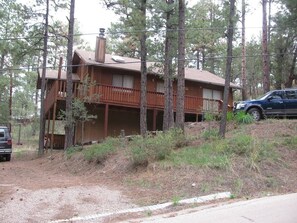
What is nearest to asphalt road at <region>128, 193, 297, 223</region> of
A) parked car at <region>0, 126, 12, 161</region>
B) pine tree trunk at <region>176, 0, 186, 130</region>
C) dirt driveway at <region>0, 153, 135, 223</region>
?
dirt driveway at <region>0, 153, 135, 223</region>

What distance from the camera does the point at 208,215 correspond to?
7.63 meters

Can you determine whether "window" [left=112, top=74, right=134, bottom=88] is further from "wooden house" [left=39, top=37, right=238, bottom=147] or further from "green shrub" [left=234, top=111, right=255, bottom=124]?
"green shrub" [left=234, top=111, right=255, bottom=124]

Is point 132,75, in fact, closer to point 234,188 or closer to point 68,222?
point 234,188

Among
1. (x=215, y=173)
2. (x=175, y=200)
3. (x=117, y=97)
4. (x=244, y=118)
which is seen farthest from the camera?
(x=117, y=97)

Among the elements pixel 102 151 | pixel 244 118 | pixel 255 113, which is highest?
pixel 255 113

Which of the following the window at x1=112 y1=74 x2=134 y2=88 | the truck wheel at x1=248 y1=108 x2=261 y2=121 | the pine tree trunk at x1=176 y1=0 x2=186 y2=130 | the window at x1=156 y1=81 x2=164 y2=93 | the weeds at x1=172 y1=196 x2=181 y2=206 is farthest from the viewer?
the window at x1=156 y1=81 x2=164 y2=93

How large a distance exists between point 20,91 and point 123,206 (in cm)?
5492

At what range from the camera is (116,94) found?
997 inches

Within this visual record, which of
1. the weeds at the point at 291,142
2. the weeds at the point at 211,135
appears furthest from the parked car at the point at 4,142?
the weeds at the point at 291,142

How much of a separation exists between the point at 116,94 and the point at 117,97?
0.21 meters

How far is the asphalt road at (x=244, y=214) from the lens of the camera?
715 cm

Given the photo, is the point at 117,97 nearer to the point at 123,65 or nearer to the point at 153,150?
the point at 123,65

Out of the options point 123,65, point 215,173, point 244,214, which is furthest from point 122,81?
point 244,214

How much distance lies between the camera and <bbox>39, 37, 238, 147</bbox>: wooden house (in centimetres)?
2468
